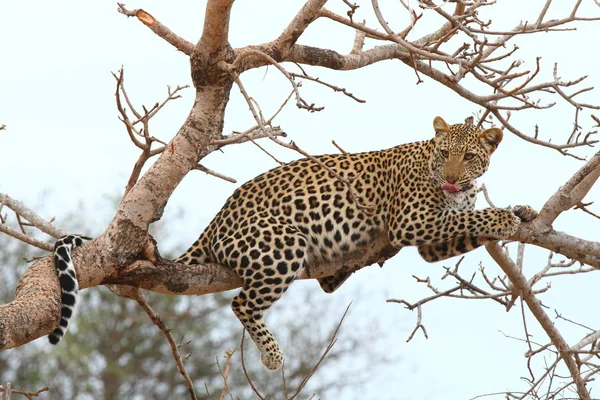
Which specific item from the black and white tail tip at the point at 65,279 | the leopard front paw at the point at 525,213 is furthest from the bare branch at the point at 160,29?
the leopard front paw at the point at 525,213

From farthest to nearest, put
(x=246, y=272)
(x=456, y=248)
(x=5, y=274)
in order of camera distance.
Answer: (x=5, y=274) → (x=456, y=248) → (x=246, y=272)

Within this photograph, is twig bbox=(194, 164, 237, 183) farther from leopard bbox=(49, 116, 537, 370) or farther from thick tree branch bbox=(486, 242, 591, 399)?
thick tree branch bbox=(486, 242, 591, 399)

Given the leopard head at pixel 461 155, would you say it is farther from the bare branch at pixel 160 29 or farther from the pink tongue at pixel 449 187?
the bare branch at pixel 160 29

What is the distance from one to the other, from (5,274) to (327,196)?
21.5 meters

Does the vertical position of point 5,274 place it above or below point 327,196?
above

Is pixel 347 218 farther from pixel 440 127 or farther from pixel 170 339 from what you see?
pixel 170 339

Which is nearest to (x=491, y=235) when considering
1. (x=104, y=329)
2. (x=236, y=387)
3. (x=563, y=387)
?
(x=563, y=387)

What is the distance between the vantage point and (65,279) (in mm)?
6590

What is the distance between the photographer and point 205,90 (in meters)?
7.42

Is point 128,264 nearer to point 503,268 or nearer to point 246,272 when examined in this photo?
point 246,272

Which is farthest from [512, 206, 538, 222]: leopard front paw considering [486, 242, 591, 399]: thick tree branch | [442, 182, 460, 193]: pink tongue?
[442, 182, 460, 193]: pink tongue

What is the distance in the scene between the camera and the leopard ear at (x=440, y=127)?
8.86 m

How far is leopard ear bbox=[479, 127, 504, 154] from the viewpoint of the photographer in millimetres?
8664

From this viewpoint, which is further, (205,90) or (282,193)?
(282,193)
